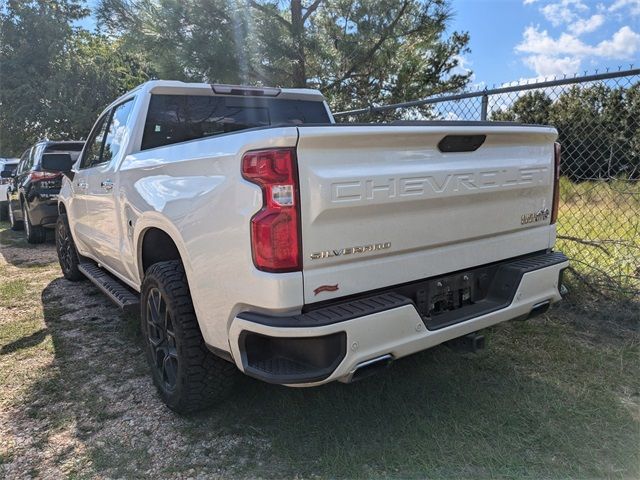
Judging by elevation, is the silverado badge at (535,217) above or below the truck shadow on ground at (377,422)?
above

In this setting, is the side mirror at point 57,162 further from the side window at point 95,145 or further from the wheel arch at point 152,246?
the wheel arch at point 152,246

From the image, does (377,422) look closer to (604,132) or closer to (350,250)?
(350,250)

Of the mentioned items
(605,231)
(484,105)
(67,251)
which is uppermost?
(484,105)

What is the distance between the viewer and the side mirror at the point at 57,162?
491 centimetres

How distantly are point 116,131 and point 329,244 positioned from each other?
2759 millimetres

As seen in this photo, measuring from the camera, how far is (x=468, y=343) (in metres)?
2.75

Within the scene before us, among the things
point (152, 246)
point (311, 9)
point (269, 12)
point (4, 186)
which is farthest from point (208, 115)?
point (4, 186)

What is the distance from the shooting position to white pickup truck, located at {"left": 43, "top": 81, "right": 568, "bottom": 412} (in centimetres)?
211

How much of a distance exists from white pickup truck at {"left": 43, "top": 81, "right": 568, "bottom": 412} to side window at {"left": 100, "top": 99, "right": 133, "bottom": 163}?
1.68ft

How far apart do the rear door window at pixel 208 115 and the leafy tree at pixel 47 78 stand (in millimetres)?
15152

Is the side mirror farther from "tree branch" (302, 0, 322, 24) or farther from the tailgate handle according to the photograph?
"tree branch" (302, 0, 322, 24)

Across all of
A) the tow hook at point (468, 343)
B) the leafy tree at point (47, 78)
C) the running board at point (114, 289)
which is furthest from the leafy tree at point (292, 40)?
the leafy tree at point (47, 78)

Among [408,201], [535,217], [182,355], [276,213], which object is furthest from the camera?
[535,217]

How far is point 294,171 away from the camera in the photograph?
6.81 ft
